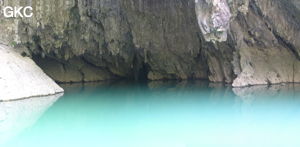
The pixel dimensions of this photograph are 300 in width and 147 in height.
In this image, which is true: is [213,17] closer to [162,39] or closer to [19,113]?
[19,113]

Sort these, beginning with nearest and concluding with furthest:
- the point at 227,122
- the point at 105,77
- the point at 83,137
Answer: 1. the point at 83,137
2. the point at 227,122
3. the point at 105,77

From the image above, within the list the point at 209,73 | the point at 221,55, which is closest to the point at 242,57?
the point at 221,55

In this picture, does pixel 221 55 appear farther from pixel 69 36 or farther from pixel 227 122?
pixel 227 122

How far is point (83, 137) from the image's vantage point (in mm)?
7441

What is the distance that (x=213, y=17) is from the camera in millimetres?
13180

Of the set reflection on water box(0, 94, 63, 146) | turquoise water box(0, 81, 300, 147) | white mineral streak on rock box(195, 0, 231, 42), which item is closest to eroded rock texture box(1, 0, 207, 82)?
white mineral streak on rock box(195, 0, 231, 42)

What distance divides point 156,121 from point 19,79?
649 cm

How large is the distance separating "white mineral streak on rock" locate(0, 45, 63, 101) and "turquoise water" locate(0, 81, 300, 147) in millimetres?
648

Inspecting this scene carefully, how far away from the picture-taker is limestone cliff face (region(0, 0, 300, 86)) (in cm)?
1647

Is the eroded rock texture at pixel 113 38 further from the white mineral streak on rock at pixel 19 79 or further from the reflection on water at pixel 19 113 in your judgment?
the reflection on water at pixel 19 113

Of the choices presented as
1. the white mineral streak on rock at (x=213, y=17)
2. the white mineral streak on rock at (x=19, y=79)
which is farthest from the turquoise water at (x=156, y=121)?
the white mineral streak on rock at (x=213, y=17)

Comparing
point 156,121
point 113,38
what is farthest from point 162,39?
point 156,121

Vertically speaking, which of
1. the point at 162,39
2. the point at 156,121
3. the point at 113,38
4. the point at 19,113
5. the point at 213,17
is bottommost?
the point at 19,113

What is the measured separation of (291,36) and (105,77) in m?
10.1
